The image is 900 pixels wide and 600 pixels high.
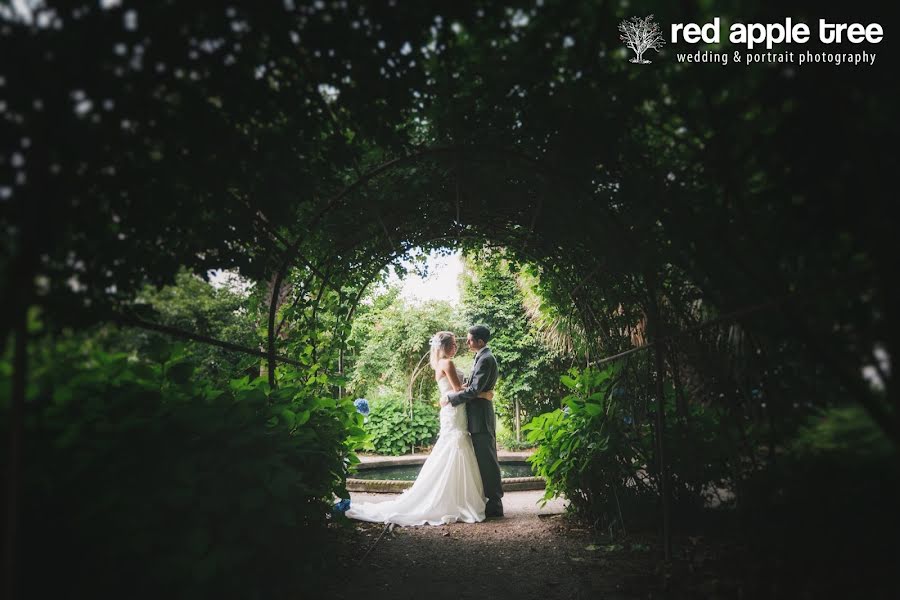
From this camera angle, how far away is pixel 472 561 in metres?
4.05

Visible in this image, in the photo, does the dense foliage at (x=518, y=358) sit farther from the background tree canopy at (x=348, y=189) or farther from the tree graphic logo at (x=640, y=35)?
the tree graphic logo at (x=640, y=35)

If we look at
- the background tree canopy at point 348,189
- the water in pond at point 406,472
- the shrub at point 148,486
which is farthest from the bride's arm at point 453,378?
the shrub at point 148,486

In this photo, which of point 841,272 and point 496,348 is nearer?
point 841,272

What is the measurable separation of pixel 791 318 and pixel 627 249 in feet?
5.87

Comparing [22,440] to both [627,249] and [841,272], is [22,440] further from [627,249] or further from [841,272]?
[627,249]

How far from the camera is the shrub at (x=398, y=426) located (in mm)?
11383

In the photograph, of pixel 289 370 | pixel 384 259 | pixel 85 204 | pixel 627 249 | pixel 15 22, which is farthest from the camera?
pixel 384 259

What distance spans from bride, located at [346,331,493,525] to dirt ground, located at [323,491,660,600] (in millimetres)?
203

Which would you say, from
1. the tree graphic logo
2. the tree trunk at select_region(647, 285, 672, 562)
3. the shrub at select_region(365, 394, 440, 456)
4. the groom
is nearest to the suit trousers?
the groom

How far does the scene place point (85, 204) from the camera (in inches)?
Answer: 65.9

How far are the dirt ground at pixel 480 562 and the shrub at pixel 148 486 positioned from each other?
106cm

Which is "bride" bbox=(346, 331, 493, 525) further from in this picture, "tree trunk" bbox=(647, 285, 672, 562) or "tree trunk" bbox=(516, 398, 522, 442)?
"tree trunk" bbox=(516, 398, 522, 442)

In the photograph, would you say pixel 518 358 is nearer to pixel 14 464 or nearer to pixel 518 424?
pixel 518 424

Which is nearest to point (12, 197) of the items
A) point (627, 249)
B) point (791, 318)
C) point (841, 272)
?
point (791, 318)
